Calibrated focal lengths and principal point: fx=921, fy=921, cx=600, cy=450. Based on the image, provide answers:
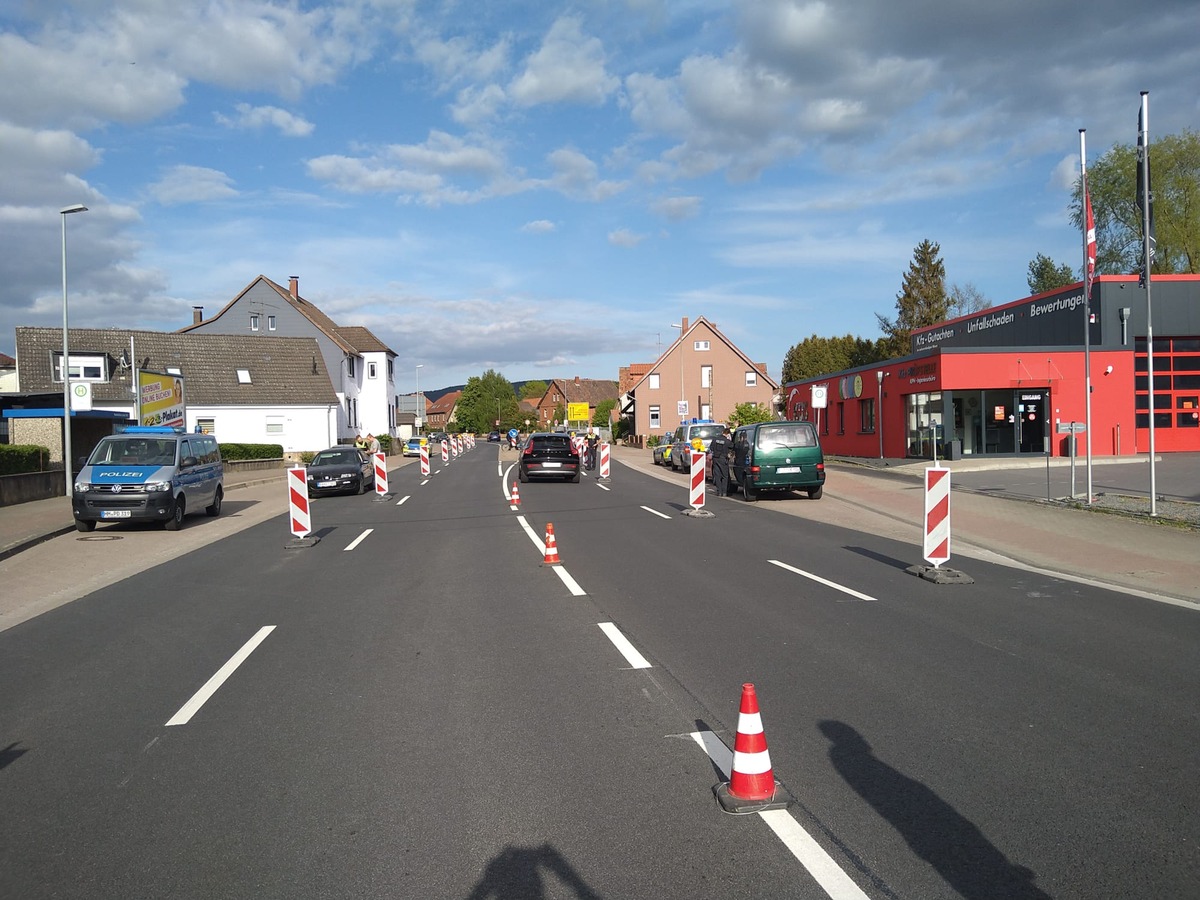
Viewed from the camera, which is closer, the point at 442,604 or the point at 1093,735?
the point at 1093,735

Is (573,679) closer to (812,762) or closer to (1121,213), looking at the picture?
(812,762)

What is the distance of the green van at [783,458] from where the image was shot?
21.1m

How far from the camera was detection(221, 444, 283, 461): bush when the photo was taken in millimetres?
41188

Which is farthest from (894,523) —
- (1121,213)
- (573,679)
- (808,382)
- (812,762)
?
(1121,213)

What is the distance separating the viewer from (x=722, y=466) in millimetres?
23938

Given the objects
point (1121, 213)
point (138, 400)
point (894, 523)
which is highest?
point (1121, 213)

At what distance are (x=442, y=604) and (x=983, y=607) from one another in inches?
207

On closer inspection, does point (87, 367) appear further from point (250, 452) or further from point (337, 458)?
point (337, 458)

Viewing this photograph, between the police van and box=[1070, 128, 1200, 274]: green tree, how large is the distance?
4453 cm

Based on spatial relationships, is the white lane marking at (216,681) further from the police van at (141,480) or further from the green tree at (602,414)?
the green tree at (602,414)

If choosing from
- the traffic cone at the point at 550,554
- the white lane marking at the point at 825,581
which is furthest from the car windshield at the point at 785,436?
the traffic cone at the point at 550,554

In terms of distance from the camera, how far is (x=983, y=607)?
28.7 ft

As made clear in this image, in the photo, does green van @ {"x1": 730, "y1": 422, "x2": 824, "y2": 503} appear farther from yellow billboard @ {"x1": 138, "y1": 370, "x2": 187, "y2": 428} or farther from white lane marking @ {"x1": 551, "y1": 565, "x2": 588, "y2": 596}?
yellow billboard @ {"x1": 138, "y1": 370, "x2": 187, "y2": 428}

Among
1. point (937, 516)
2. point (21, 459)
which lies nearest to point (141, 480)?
point (21, 459)
